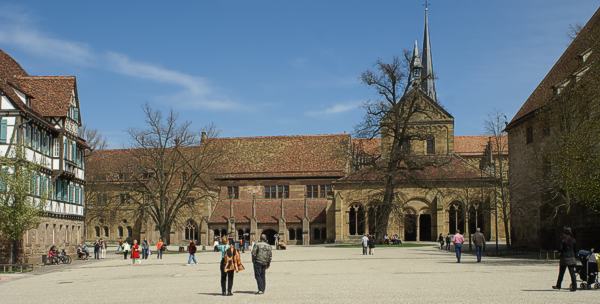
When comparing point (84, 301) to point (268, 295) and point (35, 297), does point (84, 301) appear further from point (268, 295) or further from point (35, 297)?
point (268, 295)

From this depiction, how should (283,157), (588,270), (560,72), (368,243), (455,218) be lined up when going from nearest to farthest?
(588,270) < (368,243) < (560,72) < (455,218) < (283,157)

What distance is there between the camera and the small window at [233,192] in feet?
270

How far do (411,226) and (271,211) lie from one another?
614 inches

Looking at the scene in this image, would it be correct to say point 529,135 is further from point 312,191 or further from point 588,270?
point 312,191

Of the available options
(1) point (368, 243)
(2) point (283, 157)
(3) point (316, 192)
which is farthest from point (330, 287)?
(2) point (283, 157)

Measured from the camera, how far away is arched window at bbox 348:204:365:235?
72250 mm

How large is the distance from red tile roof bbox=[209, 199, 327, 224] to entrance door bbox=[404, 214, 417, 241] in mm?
9294

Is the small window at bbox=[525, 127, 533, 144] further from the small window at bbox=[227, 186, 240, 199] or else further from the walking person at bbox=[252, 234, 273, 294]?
the small window at bbox=[227, 186, 240, 199]

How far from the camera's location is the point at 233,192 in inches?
3260

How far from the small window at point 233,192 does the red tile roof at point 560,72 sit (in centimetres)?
3732

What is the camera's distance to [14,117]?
3803cm

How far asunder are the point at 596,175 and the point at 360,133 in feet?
83.5

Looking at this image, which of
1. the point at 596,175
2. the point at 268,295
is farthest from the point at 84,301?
the point at 596,175

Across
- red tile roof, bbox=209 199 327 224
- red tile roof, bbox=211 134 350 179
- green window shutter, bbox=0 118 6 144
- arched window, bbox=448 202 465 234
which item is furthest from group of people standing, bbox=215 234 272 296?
red tile roof, bbox=211 134 350 179
